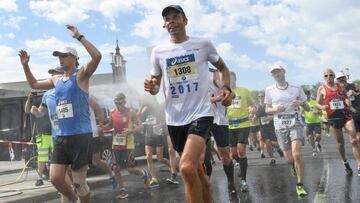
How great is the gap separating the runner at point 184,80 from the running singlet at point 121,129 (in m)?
4.19

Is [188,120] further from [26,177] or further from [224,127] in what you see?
[26,177]

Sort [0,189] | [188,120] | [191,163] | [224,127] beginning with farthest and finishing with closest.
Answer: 1. [0,189]
2. [224,127]
3. [188,120]
4. [191,163]

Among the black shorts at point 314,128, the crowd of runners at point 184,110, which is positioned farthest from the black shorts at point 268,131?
the crowd of runners at point 184,110

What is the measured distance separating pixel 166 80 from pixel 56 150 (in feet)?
5.84

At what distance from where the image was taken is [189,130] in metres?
4.69

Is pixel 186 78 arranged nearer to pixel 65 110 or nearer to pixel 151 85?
pixel 151 85

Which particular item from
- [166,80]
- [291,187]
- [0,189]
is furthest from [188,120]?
[0,189]

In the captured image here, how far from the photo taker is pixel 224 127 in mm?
6969

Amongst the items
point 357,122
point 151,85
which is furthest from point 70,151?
point 357,122

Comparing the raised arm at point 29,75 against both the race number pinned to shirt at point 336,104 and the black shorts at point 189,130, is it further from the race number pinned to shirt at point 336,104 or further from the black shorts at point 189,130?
the race number pinned to shirt at point 336,104

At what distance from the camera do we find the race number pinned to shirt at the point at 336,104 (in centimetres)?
896

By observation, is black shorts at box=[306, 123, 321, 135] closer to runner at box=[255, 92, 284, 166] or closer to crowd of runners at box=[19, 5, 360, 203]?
runner at box=[255, 92, 284, 166]

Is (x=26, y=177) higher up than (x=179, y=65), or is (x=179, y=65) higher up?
(x=179, y=65)

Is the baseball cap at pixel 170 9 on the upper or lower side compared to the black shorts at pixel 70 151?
upper
